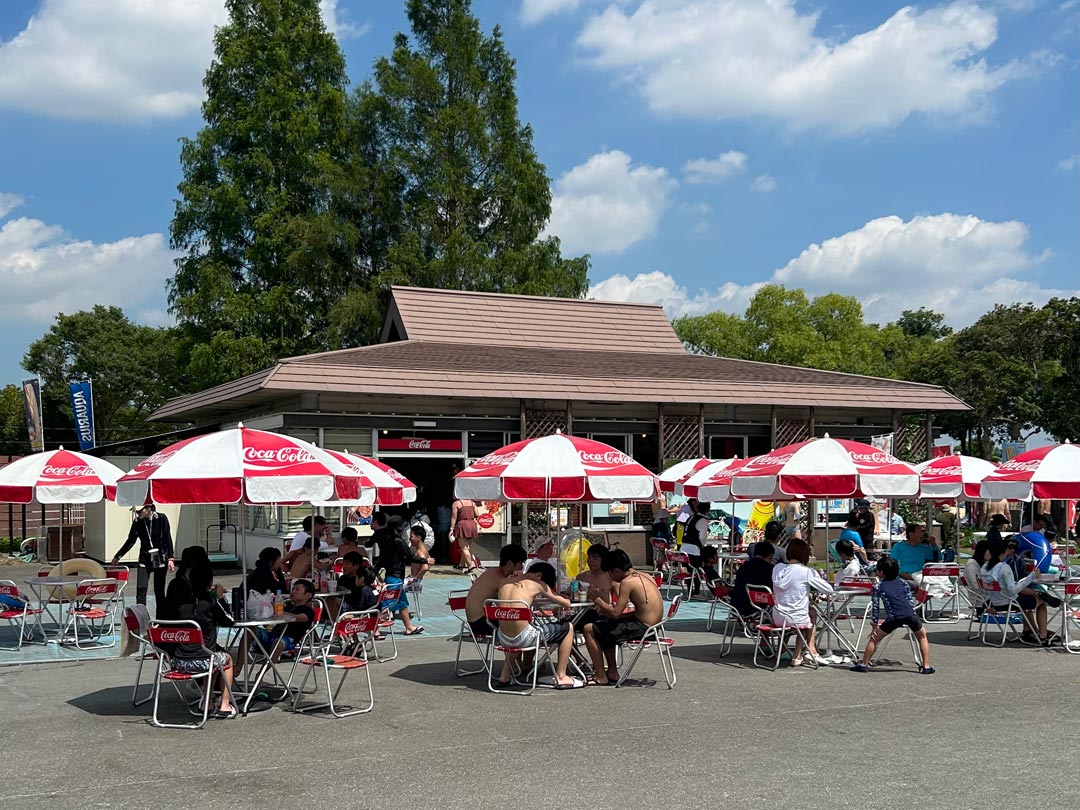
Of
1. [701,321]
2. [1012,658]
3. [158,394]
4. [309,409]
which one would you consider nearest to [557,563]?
[1012,658]

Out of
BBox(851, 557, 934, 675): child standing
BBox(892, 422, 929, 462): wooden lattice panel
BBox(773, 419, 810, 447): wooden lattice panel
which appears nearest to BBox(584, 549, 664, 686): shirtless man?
BBox(851, 557, 934, 675): child standing

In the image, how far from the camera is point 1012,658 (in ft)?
37.5

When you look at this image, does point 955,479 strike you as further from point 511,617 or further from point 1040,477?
point 511,617

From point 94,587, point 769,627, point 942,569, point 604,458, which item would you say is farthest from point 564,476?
point 94,587

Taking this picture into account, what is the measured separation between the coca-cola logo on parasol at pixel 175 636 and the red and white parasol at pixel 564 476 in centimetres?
396

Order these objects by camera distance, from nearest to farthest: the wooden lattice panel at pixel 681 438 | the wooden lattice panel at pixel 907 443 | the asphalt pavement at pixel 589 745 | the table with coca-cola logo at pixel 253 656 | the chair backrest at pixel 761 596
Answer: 1. the asphalt pavement at pixel 589 745
2. the table with coca-cola logo at pixel 253 656
3. the chair backrest at pixel 761 596
4. the wooden lattice panel at pixel 681 438
5. the wooden lattice panel at pixel 907 443

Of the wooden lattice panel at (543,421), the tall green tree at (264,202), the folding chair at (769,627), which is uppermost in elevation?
the tall green tree at (264,202)

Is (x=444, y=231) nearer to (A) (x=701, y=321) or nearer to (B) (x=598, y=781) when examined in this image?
(A) (x=701, y=321)

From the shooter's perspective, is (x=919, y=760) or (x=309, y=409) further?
(x=309, y=409)

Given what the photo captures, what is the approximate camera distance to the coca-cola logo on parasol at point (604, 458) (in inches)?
460

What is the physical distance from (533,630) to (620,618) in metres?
0.88

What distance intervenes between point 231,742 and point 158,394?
4776 centimetres

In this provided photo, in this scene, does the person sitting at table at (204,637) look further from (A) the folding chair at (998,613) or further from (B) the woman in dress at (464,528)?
(B) the woman in dress at (464,528)

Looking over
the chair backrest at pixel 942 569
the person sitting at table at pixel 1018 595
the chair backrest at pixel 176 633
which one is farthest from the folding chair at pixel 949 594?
the chair backrest at pixel 176 633
